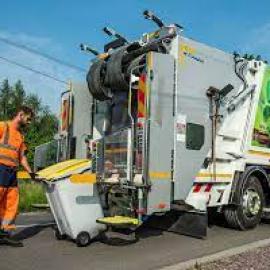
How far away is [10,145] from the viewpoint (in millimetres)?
6781

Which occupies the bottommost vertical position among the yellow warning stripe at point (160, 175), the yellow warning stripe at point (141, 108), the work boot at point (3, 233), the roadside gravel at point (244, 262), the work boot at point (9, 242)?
the roadside gravel at point (244, 262)

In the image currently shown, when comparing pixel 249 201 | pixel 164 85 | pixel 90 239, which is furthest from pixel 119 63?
pixel 249 201

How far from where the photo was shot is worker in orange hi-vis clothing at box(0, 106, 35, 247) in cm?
664

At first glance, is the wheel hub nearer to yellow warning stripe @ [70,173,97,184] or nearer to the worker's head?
yellow warning stripe @ [70,173,97,184]

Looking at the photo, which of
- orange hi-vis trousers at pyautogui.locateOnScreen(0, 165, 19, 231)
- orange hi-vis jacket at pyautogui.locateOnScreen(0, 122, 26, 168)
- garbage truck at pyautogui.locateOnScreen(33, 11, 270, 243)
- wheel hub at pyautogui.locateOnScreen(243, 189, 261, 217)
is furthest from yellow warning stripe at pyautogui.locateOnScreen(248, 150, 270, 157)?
orange hi-vis trousers at pyautogui.locateOnScreen(0, 165, 19, 231)

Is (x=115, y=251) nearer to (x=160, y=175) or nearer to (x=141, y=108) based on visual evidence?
(x=160, y=175)

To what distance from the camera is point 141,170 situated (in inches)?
265

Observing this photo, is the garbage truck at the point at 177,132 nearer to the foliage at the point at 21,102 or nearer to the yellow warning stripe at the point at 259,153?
the yellow warning stripe at the point at 259,153

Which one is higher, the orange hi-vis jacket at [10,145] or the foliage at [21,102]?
the foliage at [21,102]

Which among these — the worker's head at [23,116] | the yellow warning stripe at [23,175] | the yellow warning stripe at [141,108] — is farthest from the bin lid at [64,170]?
the yellow warning stripe at [141,108]

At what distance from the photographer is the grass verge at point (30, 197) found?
1112 cm

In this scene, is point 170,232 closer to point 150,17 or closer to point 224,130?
point 224,130

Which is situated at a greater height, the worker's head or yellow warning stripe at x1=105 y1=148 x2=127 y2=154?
the worker's head

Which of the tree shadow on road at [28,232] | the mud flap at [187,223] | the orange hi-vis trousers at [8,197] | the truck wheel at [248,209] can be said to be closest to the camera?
the orange hi-vis trousers at [8,197]
